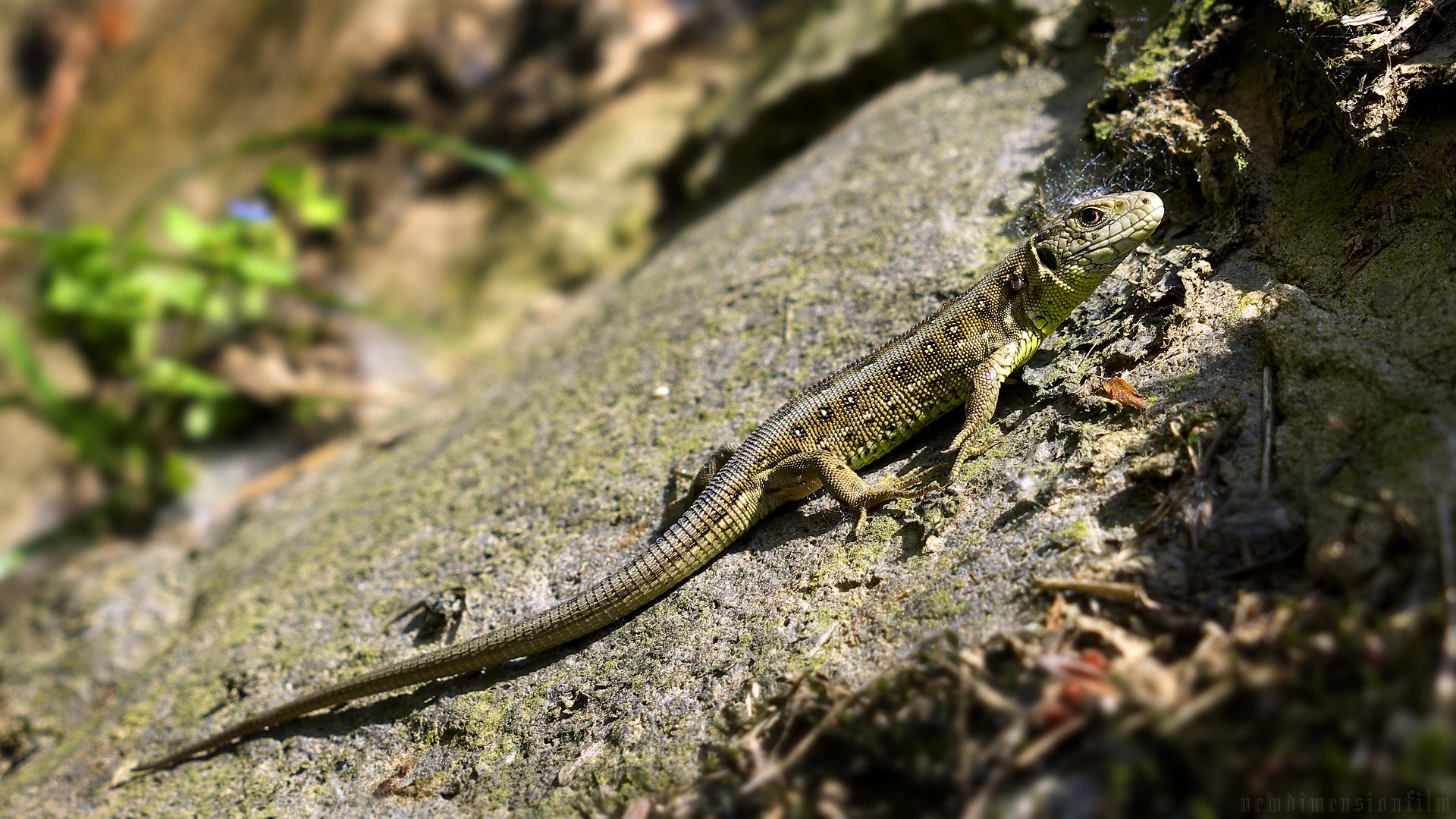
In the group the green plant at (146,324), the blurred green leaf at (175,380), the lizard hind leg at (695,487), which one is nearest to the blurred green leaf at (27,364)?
the green plant at (146,324)

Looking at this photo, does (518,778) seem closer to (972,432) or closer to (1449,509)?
(972,432)

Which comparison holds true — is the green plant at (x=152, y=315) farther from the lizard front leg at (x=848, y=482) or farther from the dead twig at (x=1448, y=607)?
the dead twig at (x=1448, y=607)

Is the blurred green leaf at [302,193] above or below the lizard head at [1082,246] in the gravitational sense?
above

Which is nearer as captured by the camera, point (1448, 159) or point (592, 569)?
point (1448, 159)

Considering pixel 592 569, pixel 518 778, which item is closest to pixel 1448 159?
pixel 592 569

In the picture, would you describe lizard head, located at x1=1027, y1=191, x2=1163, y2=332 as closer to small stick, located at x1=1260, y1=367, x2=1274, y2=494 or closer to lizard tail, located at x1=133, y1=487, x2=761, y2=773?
small stick, located at x1=1260, y1=367, x2=1274, y2=494

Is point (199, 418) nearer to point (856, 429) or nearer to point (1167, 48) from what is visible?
point (856, 429)

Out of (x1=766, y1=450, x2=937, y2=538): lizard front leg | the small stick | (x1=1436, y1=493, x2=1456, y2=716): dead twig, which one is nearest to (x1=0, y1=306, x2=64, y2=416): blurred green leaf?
(x1=766, y1=450, x2=937, y2=538): lizard front leg

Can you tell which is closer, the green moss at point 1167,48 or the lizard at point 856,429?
the lizard at point 856,429
